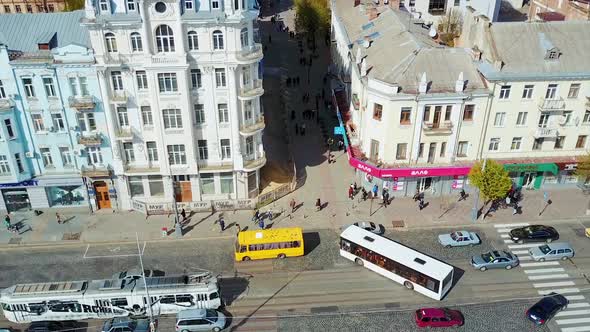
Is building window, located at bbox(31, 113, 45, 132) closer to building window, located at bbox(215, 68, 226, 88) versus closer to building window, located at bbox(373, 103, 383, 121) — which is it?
building window, located at bbox(215, 68, 226, 88)

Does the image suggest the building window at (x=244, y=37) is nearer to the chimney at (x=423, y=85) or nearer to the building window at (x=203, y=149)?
the building window at (x=203, y=149)

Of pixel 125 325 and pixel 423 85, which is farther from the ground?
pixel 423 85

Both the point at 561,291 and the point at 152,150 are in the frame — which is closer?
the point at 561,291

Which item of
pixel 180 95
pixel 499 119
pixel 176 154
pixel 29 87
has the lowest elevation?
pixel 176 154

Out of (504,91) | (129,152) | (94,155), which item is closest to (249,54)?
(129,152)

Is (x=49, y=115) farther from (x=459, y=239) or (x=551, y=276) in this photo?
(x=551, y=276)

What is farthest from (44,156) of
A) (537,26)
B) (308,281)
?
(537,26)
